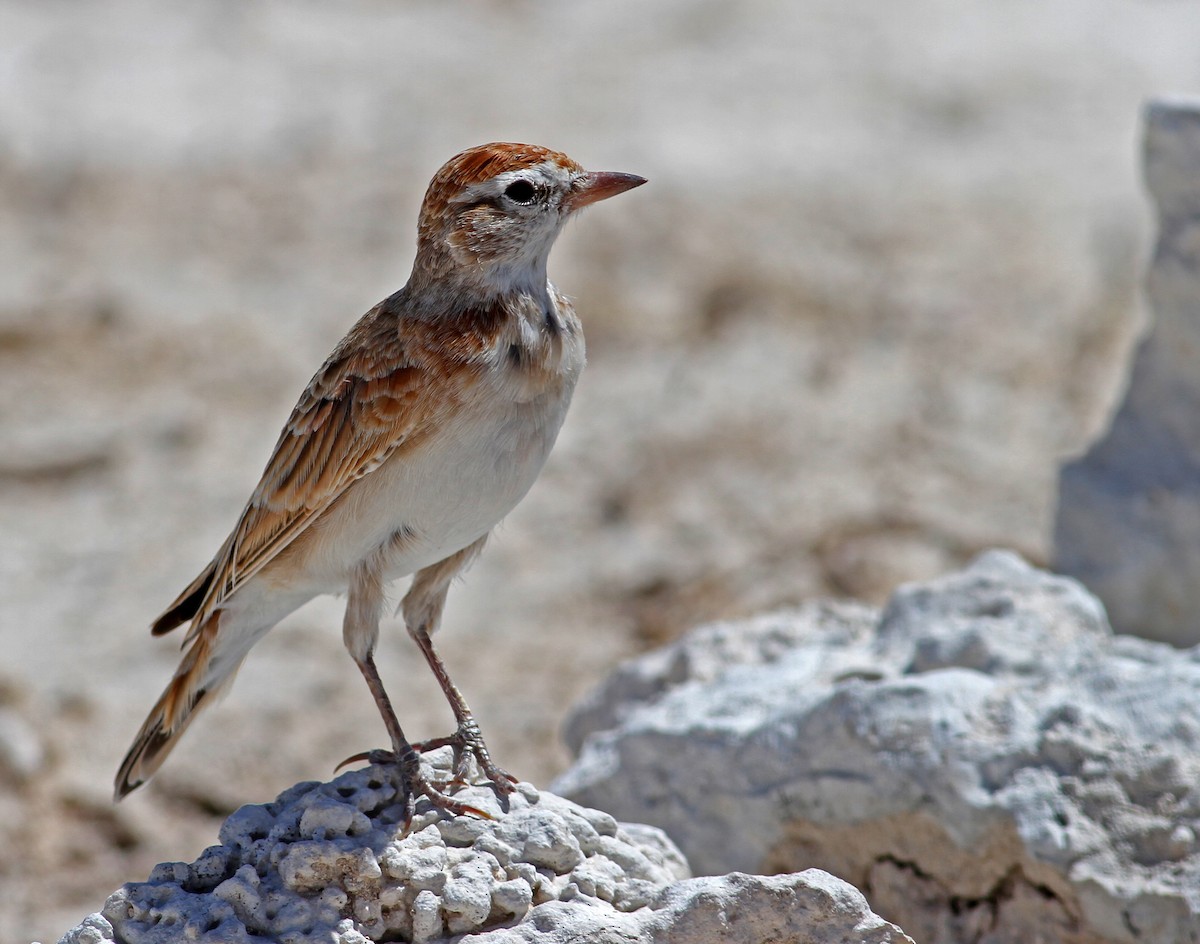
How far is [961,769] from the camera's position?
4270 mm

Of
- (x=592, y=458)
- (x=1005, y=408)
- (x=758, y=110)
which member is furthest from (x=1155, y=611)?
(x=758, y=110)

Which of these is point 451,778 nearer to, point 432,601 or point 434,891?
point 434,891

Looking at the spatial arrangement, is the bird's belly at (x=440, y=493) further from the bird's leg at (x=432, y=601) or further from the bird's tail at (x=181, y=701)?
the bird's tail at (x=181, y=701)

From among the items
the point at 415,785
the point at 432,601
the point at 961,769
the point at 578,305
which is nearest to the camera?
the point at 415,785

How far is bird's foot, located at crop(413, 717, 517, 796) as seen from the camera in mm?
3945

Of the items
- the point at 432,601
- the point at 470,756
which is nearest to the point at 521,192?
the point at 432,601

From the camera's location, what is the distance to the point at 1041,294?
980cm

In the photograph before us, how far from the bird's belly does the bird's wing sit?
0.19 ft

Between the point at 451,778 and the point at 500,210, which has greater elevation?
the point at 500,210

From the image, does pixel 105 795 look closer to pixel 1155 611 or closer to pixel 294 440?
pixel 294 440

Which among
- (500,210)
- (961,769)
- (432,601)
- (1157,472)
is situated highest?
(500,210)

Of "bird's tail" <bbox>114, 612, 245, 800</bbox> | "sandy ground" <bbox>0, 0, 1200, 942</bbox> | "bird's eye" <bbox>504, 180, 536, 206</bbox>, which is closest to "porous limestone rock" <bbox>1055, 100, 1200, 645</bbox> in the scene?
"sandy ground" <bbox>0, 0, 1200, 942</bbox>

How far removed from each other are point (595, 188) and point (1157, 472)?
3.19m

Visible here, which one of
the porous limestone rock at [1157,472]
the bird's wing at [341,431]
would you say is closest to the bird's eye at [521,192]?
the bird's wing at [341,431]
